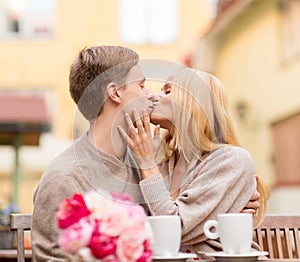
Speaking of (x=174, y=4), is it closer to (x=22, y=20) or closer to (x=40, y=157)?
(x=22, y=20)

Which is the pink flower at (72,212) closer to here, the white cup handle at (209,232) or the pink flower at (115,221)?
the pink flower at (115,221)

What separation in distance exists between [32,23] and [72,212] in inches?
810

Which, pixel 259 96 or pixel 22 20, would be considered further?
pixel 22 20

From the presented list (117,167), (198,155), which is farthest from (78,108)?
(198,155)

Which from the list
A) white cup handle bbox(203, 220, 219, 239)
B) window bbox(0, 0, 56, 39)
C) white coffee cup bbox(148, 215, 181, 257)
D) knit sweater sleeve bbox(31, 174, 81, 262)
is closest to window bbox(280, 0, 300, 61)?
window bbox(0, 0, 56, 39)

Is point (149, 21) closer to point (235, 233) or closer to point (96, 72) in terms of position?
point (96, 72)

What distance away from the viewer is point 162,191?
292 centimetres

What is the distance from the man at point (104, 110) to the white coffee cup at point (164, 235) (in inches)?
18.4

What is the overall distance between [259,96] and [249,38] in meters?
1.03

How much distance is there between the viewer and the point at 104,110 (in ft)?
10.0

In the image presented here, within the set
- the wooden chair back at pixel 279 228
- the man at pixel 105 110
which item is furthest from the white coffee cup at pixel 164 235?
the wooden chair back at pixel 279 228

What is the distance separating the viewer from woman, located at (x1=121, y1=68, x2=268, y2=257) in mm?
2900

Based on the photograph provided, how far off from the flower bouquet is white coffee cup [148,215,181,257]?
269 millimetres

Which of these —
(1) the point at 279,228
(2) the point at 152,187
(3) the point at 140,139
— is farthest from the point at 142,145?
(1) the point at 279,228
